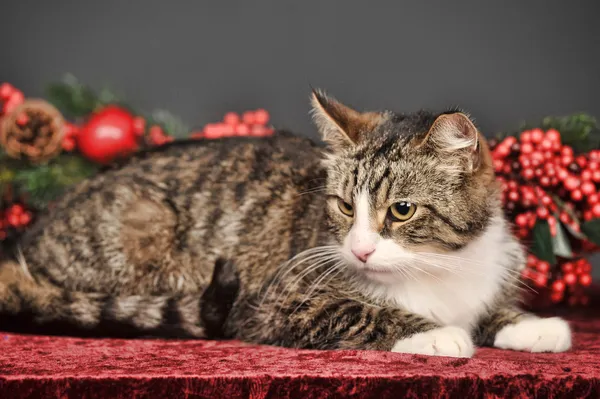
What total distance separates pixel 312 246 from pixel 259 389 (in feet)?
1.95

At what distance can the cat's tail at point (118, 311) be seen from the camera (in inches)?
67.9

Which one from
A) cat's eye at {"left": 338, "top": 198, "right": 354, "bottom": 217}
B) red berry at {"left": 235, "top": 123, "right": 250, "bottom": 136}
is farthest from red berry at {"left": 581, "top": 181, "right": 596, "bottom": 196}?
red berry at {"left": 235, "top": 123, "right": 250, "bottom": 136}

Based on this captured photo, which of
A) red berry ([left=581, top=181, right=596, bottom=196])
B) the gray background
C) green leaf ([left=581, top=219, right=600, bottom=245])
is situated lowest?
green leaf ([left=581, top=219, right=600, bottom=245])

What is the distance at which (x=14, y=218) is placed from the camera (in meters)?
2.39

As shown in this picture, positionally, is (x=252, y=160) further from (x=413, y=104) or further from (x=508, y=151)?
(x=413, y=104)

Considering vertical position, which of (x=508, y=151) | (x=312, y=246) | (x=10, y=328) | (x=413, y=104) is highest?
(x=413, y=104)

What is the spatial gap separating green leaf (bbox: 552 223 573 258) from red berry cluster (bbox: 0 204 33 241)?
180cm

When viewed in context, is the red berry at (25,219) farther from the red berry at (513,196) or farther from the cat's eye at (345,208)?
the red berry at (513,196)

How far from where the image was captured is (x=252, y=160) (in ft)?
6.88

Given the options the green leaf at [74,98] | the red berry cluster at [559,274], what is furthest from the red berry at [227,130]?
the red berry cluster at [559,274]

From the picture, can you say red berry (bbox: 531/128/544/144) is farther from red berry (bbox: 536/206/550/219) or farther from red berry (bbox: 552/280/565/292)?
red berry (bbox: 552/280/565/292)

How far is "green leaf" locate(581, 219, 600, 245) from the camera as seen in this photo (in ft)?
6.55

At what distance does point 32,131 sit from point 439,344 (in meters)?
1.58

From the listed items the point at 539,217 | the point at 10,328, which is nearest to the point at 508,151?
the point at 539,217
